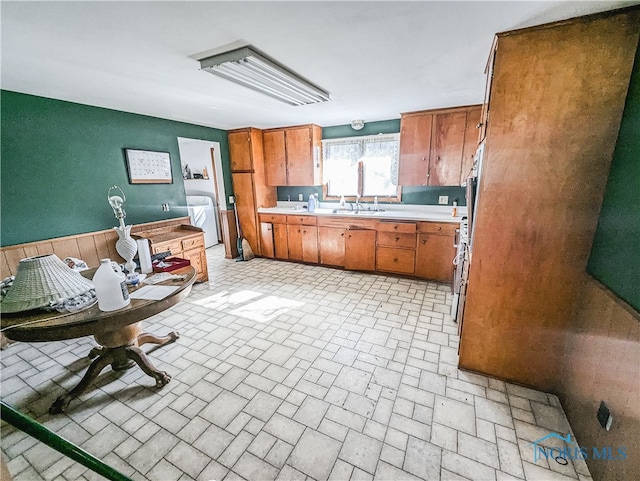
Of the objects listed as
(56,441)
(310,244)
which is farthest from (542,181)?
(310,244)

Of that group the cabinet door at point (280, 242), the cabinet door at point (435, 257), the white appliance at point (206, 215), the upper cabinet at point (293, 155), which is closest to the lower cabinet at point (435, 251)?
the cabinet door at point (435, 257)

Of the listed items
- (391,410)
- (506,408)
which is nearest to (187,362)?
(391,410)

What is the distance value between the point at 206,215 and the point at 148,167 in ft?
7.46

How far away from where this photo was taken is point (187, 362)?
223cm

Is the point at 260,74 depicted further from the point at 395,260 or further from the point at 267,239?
the point at 267,239

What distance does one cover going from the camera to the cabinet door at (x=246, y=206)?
4.81 meters

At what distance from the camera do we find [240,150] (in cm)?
472

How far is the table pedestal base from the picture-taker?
1.80 meters

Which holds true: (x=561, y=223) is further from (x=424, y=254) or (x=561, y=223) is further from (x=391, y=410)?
(x=424, y=254)

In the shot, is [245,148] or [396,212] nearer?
[396,212]

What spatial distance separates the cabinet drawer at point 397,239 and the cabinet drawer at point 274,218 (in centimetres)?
170

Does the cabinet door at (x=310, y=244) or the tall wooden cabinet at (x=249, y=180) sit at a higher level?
the tall wooden cabinet at (x=249, y=180)

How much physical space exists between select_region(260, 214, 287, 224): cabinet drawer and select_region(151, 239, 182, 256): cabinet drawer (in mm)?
1596

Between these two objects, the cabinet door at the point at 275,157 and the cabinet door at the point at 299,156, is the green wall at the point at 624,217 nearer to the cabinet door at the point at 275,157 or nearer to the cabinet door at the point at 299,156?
the cabinet door at the point at 299,156
